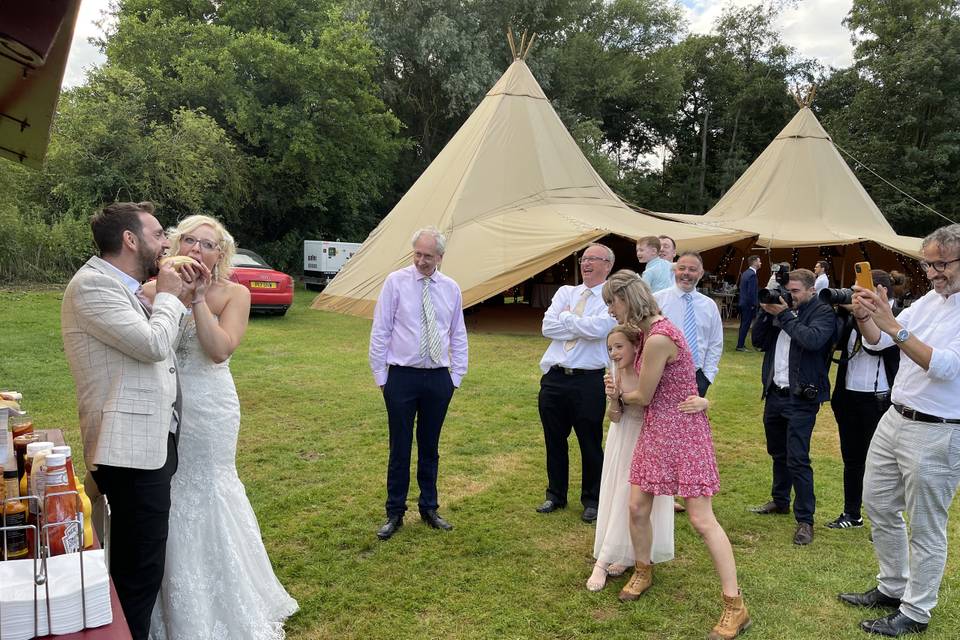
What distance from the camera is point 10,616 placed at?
144 cm

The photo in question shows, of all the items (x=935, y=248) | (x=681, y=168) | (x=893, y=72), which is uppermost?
(x=893, y=72)

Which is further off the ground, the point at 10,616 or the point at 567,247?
the point at 567,247

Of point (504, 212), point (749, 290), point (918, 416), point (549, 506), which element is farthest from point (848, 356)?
point (504, 212)

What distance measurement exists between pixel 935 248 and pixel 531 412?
4504 millimetres

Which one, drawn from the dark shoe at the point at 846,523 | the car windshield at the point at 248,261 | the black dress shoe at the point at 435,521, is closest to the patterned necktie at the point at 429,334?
the black dress shoe at the point at 435,521

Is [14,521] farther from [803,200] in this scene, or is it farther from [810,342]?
[803,200]

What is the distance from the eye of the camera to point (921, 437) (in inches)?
115

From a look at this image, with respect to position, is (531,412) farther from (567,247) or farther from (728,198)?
(728,198)

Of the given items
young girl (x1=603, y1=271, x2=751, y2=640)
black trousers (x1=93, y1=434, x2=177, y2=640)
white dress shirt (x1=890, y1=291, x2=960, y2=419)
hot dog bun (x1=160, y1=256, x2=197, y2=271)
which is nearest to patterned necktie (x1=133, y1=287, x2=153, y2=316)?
hot dog bun (x1=160, y1=256, x2=197, y2=271)

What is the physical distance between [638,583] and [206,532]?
6.87 feet

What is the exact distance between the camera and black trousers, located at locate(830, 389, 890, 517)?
415 cm

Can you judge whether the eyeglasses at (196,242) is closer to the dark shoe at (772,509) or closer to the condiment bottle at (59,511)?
the condiment bottle at (59,511)

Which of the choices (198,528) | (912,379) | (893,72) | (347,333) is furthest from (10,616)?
(893,72)

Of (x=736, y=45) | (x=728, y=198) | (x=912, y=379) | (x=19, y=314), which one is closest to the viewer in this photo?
(x=912, y=379)
